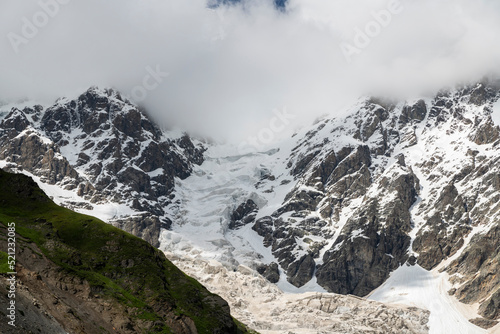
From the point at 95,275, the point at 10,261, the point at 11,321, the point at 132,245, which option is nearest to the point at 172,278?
the point at 132,245

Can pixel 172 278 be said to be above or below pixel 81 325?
above

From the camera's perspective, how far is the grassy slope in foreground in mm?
94688

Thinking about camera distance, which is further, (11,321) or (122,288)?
(122,288)

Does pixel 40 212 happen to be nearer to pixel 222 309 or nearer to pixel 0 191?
pixel 0 191

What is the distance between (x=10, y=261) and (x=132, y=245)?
5114 centimetres

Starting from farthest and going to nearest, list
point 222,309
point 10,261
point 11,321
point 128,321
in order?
point 222,309 < point 128,321 < point 10,261 < point 11,321

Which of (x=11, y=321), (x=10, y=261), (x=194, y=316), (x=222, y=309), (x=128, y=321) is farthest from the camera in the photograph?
(x=222, y=309)

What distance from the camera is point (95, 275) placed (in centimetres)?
9600

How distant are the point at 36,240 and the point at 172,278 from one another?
35.1 m

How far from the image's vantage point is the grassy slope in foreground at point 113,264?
94.7 m

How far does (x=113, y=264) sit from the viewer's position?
11244 centimetres

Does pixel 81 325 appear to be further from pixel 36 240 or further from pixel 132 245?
pixel 132 245

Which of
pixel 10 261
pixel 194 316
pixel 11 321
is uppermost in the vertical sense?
pixel 194 316

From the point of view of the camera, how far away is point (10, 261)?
68.4 metres
